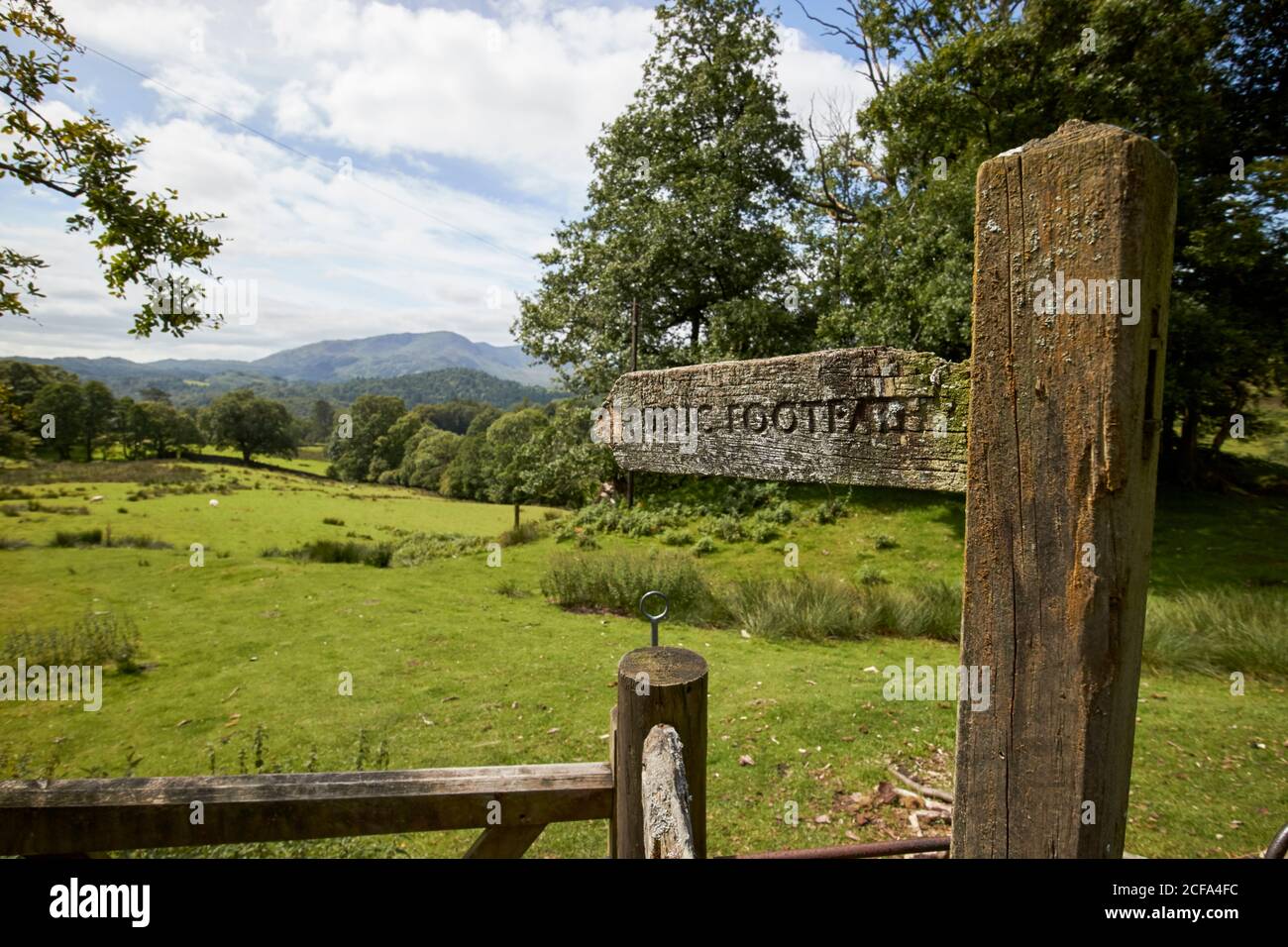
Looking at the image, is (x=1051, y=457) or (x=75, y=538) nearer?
(x=1051, y=457)

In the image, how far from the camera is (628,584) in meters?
10.6

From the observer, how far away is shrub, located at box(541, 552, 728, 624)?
32.5 feet

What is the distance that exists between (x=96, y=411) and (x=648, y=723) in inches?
1070

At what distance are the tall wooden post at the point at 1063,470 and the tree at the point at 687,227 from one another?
1380 centimetres

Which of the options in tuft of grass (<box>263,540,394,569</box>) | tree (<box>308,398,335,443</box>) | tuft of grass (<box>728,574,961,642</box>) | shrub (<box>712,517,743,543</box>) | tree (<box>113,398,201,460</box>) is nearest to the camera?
tuft of grass (<box>728,574,961,642</box>)

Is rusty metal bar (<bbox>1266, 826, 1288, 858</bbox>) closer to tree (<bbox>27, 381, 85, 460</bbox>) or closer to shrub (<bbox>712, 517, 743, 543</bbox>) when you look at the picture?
shrub (<bbox>712, 517, 743, 543</bbox>)

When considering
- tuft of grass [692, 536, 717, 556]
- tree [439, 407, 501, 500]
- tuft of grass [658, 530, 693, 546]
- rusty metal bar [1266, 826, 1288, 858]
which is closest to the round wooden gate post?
rusty metal bar [1266, 826, 1288, 858]

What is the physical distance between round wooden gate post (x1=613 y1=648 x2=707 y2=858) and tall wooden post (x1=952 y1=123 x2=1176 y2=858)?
86 centimetres

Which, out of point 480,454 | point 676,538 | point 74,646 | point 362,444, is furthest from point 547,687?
point 362,444

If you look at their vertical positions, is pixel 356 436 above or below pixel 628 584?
above

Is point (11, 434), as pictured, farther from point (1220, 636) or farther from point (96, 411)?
point (96, 411)

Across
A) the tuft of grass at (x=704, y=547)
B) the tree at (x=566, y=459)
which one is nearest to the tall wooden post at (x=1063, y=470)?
the tuft of grass at (x=704, y=547)

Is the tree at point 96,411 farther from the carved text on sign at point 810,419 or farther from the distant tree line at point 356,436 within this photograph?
the carved text on sign at point 810,419
